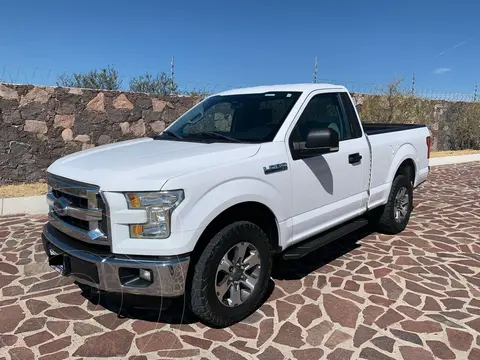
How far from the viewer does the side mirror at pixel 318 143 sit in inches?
144

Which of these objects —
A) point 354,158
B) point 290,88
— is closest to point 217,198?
point 290,88

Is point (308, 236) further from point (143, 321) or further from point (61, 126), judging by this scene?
point (61, 126)

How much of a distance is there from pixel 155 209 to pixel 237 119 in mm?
1756

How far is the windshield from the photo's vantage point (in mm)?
3906

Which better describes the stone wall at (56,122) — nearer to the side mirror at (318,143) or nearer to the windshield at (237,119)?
the windshield at (237,119)

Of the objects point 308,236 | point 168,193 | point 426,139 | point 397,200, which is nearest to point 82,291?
point 168,193

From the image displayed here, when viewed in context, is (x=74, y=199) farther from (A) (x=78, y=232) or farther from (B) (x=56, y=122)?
(B) (x=56, y=122)

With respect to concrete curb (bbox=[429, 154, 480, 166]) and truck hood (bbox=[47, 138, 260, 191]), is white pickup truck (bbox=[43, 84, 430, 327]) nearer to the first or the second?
truck hood (bbox=[47, 138, 260, 191])

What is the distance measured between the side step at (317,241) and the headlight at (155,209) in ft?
4.34

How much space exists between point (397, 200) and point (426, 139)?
1.26 meters

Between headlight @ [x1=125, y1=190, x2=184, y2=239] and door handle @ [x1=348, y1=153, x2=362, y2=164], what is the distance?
2.27 meters

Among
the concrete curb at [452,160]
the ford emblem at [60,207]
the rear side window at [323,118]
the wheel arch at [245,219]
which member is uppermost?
the rear side window at [323,118]

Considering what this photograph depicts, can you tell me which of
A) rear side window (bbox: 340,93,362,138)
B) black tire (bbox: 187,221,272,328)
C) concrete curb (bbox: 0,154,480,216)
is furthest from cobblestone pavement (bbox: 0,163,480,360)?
concrete curb (bbox: 0,154,480,216)

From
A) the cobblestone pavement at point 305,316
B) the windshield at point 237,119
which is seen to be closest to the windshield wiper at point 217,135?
the windshield at point 237,119
